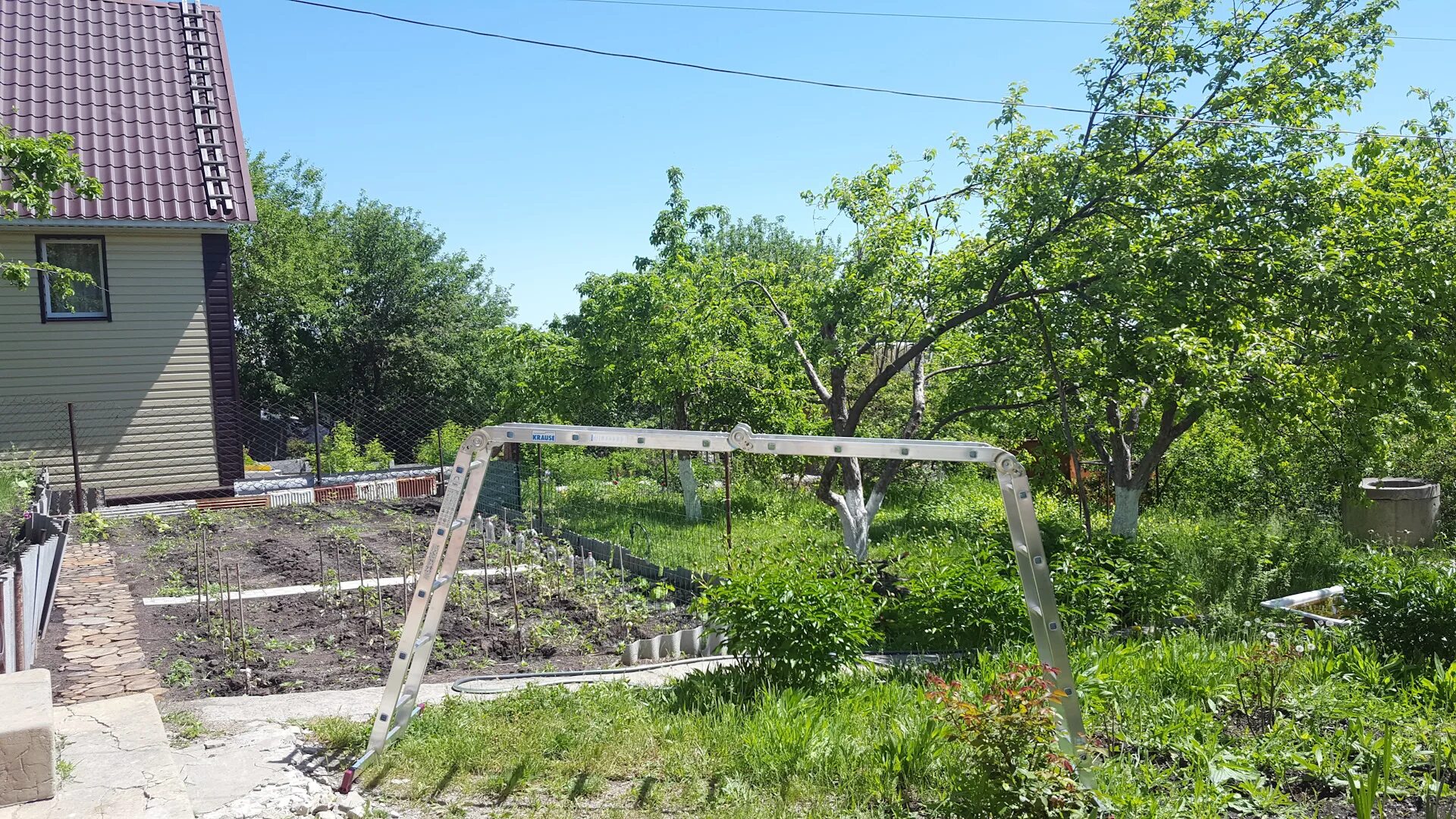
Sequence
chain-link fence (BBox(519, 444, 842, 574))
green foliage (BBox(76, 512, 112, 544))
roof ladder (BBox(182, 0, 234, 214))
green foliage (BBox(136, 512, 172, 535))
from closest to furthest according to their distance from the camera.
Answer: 1. chain-link fence (BBox(519, 444, 842, 574))
2. green foliage (BBox(76, 512, 112, 544))
3. green foliage (BBox(136, 512, 172, 535))
4. roof ladder (BBox(182, 0, 234, 214))

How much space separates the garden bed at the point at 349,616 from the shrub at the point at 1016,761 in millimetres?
3596

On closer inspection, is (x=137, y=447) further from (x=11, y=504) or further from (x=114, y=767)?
(x=114, y=767)

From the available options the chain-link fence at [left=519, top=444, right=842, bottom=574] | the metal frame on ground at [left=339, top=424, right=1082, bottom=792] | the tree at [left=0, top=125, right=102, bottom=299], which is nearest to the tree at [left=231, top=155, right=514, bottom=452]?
the chain-link fence at [left=519, top=444, right=842, bottom=574]

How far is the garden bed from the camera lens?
22.1 ft

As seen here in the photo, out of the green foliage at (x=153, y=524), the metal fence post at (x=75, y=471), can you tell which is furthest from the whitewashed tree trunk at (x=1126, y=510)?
the metal fence post at (x=75, y=471)

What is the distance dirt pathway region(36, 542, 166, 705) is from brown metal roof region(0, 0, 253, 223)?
6043 millimetres

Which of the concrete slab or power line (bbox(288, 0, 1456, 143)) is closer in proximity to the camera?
the concrete slab

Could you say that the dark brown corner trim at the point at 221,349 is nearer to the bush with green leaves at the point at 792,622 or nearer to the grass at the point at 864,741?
the grass at the point at 864,741

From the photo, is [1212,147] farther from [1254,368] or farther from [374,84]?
[374,84]

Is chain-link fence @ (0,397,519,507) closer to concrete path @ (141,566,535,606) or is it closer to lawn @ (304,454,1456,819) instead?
concrete path @ (141,566,535,606)

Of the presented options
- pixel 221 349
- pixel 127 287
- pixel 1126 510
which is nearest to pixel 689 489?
pixel 1126 510

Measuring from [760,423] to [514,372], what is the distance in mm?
17374

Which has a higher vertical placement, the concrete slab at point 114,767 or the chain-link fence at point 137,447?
the chain-link fence at point 137,447

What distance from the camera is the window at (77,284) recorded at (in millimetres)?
13367
